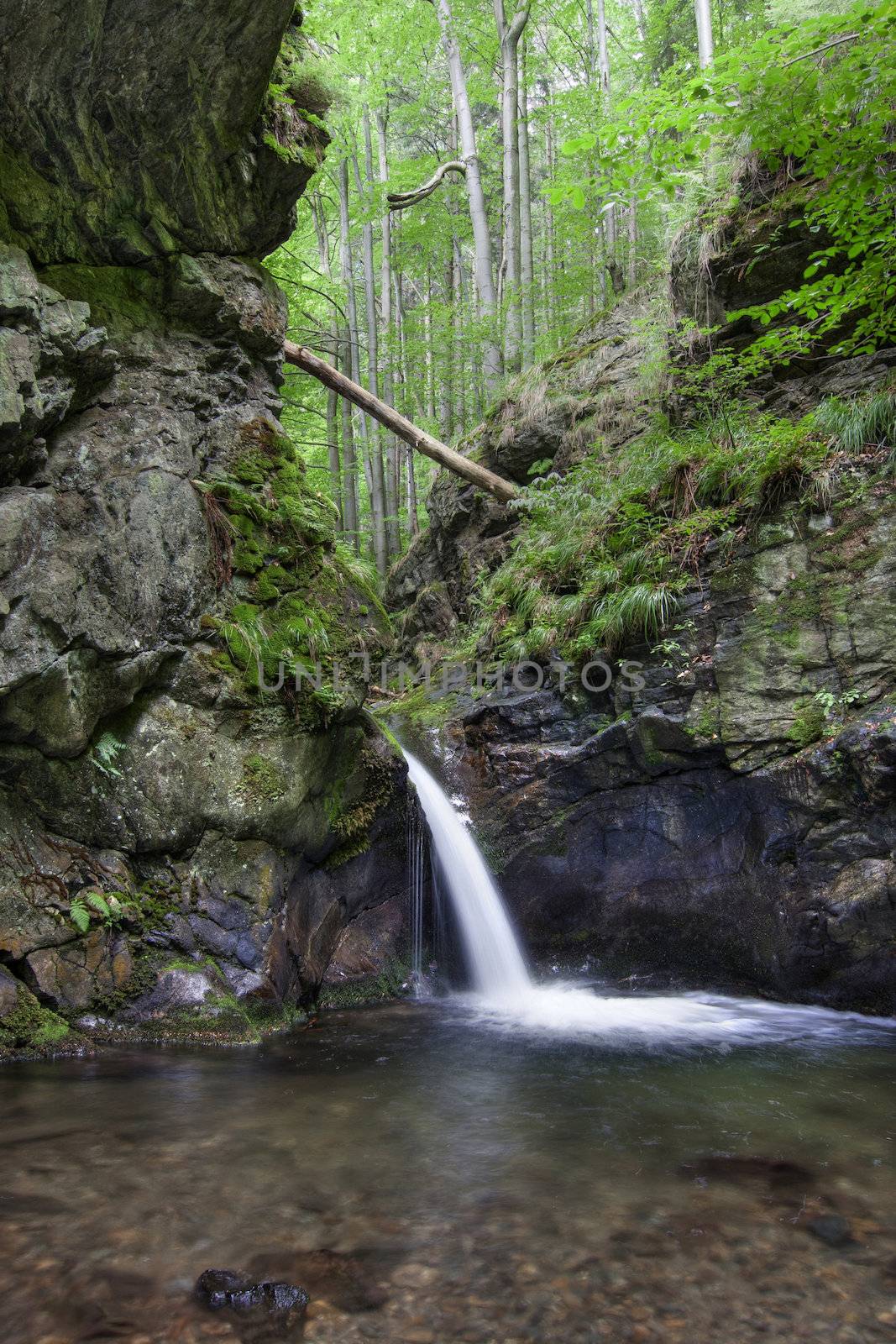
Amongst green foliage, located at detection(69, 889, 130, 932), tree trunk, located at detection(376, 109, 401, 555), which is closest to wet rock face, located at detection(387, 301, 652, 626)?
tree trunk, located at detection(376, 109, 401, 555)

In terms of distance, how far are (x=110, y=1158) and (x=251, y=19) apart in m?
7.66

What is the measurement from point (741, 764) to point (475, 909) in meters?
2.85

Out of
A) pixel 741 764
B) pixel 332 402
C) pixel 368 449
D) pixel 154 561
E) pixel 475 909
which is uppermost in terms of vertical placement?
pixel 332 402

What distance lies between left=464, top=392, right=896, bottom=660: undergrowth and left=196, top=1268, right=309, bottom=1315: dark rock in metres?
6.09

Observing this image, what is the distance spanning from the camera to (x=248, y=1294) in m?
2.48

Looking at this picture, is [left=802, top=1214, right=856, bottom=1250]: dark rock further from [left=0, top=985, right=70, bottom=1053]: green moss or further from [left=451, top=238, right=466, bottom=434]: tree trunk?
[left=451, top=238, right=466, bottom=434]: tree trunk

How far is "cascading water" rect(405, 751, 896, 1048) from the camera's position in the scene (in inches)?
221

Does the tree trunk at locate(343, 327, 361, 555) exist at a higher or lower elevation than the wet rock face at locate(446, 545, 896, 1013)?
higher

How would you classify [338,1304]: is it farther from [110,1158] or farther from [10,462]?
[10,462]

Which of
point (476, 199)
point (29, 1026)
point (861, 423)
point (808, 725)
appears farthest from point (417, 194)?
point (29, 1026)

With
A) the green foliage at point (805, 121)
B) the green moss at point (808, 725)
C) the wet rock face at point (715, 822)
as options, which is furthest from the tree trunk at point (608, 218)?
the green moss at point (808, 725)

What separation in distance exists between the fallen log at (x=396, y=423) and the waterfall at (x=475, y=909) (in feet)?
17.8

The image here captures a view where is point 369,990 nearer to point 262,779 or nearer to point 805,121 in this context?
point 262,779

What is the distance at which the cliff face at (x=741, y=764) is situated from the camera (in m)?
6.05
